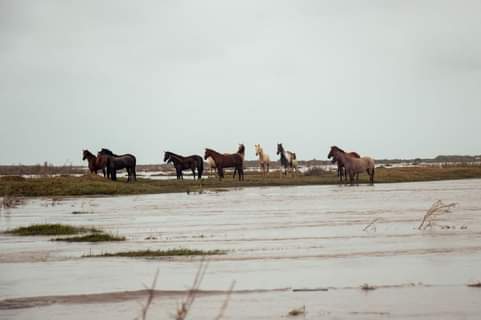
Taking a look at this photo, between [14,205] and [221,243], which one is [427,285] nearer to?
[221,243]

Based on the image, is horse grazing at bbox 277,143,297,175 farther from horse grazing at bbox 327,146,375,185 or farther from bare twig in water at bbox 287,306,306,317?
bare twig in water at bbox 287,306,306,317

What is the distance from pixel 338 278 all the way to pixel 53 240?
29.1 ft

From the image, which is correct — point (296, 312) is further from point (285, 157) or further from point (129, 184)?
point (285, 157)

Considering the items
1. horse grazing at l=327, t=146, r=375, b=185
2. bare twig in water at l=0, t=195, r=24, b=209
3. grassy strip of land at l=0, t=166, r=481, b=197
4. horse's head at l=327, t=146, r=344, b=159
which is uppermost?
horse's head at l=327, t=146, r=344, b=159

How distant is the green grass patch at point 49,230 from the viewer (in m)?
19.7

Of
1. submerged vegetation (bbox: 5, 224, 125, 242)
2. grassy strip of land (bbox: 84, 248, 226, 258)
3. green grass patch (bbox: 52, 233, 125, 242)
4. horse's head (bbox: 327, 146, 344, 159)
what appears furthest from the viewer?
horse's head (bbox: 327, 146, 344, 159)

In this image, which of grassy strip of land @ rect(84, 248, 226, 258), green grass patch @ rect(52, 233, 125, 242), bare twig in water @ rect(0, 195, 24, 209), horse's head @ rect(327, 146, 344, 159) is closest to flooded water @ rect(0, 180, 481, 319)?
grassy strip of land @ rect(84, 248, 226, 258)

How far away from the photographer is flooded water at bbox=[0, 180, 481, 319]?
9.46 metres

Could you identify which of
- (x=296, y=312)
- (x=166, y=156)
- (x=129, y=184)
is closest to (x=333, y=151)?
(x=166, y=156)

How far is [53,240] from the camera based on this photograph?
59.5 ft

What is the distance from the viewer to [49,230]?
787 inches

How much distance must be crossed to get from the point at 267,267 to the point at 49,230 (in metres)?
9.02

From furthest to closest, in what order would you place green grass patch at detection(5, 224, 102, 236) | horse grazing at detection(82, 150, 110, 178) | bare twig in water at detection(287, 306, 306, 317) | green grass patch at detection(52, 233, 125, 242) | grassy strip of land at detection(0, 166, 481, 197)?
1. horse grazing at detection(82, 150, 110, 178)
2. grassy strip of land at detection(0, 166, 481, 197)
3. green grass patch at detection(5, 224, 102, 236)
4. green grass patch at detection(52, 233, 125, 242)
5. bare twig in water at detection(287, 306, 306, 317)

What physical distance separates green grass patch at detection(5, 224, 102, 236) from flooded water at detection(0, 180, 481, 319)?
2.53 ft
